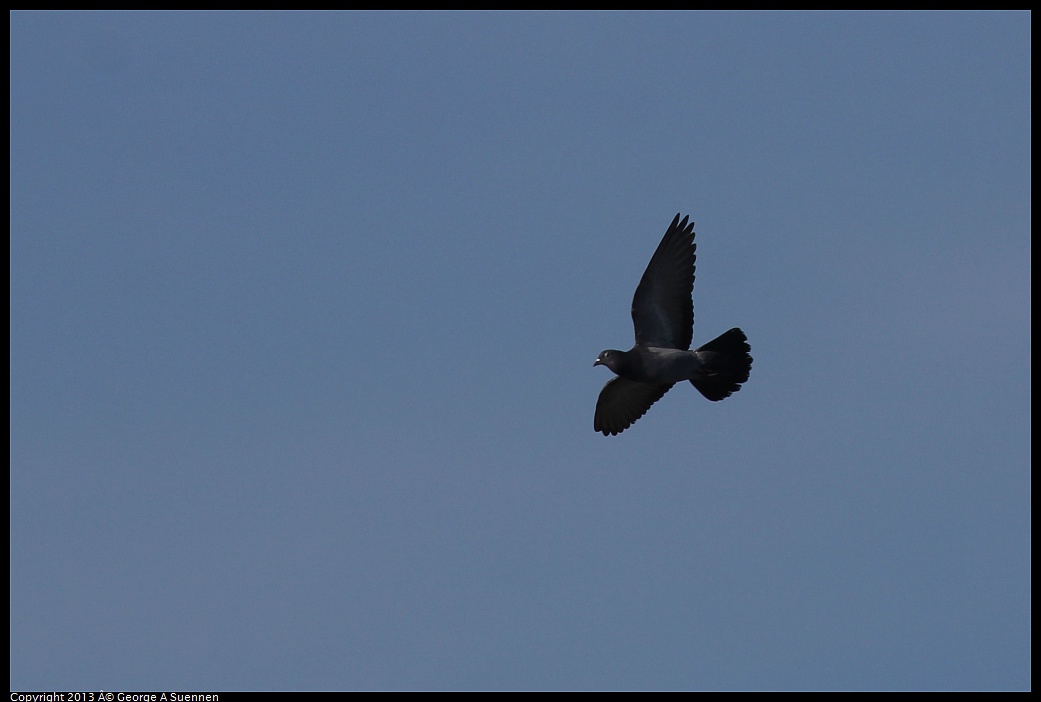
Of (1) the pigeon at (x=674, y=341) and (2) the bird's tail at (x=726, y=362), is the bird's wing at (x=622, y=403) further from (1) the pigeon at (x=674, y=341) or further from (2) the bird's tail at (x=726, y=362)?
(2) the bird's tail at (x=726, y=362)

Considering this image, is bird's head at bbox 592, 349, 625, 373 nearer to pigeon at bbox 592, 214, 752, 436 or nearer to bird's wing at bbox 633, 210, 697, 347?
pigeon at bbox 592, 214, 752, 436

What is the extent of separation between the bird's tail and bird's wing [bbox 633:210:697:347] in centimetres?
71

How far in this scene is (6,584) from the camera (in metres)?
17.5

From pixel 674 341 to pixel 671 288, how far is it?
33.3 inches

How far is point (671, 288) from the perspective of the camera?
1587 cm

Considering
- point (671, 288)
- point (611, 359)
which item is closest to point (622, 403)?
point (611, 359)

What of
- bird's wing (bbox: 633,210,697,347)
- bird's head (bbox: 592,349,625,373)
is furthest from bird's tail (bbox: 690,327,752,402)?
bird's head (bbox: 592,349,625,373)

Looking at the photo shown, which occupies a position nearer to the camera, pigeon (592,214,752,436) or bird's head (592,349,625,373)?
pigeon (592,214,752,436)

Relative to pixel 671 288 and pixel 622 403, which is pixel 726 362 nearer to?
pixel 671 288

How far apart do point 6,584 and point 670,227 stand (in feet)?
42.0

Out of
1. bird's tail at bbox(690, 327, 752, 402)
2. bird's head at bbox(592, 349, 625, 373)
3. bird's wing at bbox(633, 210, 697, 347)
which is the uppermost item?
bird's wing at bbox(633, 210, 697, 347)

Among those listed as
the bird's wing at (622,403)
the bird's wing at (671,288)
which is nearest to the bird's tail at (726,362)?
the bird's wing at (671,288)

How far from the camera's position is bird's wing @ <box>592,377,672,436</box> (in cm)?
1752
